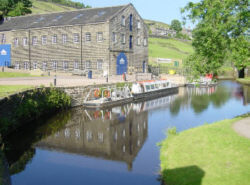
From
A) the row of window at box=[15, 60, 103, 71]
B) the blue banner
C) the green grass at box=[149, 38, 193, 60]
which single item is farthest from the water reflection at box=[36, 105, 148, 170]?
the green grass at box=[149, 38, 193, 60]

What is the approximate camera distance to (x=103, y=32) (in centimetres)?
3662

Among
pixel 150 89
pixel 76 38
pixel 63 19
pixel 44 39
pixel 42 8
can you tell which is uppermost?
pixel 42 8

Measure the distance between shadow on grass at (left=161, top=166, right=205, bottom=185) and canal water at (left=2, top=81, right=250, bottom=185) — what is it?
497mm

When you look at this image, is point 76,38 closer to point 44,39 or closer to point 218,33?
point 44,39

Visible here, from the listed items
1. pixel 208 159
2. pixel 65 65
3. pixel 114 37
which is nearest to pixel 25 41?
pixel 65 65

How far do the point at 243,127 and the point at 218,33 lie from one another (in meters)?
4.74

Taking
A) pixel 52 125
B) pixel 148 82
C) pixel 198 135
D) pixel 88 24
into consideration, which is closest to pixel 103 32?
pixel 88 24

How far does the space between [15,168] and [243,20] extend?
1225 centimetres

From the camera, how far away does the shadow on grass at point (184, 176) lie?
8273mm

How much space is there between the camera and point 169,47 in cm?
9375

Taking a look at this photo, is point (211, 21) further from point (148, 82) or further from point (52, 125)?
point (148, 82)

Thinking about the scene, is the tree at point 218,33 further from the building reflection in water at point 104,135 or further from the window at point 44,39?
the window at point 44,39

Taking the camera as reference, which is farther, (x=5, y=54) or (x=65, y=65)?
(x=5, y=54)

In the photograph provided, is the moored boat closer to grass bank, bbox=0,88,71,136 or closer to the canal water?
the canal water
